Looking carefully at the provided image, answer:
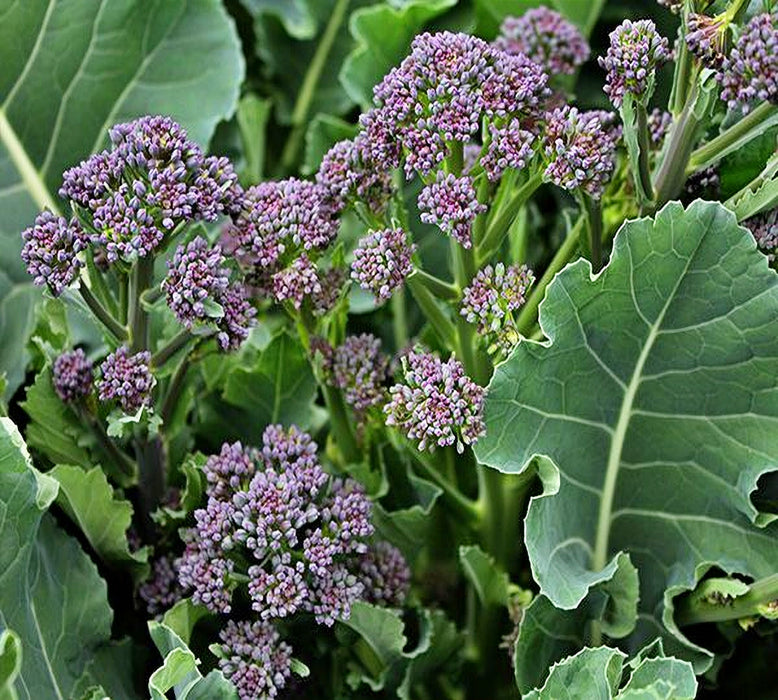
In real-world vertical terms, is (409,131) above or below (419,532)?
above

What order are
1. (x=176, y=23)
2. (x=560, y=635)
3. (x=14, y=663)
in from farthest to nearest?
(x=176, y=23) → (x=560, y=635) → (x=14, y=663)

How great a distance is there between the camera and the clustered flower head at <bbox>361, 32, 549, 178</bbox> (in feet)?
2.54

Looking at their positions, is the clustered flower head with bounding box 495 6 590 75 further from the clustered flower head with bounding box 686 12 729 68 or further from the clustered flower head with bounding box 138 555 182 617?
the clustered flower head with bounding box 138 555 182 617

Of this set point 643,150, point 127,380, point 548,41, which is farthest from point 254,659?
point 548,41

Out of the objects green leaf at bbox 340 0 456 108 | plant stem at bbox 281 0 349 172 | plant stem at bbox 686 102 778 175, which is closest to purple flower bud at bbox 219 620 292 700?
plant stem at bbox 686 102 778 175

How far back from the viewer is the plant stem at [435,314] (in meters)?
0.84

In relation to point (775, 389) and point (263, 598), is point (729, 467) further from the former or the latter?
point (263, 598)

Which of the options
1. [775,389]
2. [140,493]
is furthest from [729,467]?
[140,493]

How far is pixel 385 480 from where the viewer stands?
0.94 metres

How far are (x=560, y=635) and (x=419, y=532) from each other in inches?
5.3

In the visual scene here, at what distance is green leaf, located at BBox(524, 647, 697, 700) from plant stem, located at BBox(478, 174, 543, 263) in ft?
0.92

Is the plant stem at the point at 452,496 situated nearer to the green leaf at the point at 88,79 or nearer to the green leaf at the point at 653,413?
the green leaf at the point at 653,413

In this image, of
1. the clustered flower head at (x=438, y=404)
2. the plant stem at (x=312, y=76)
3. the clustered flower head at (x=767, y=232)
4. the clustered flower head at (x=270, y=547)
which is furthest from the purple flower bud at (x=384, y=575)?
the plant stem at (x=312, y=76)

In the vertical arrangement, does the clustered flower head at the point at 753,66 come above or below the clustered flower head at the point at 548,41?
above
